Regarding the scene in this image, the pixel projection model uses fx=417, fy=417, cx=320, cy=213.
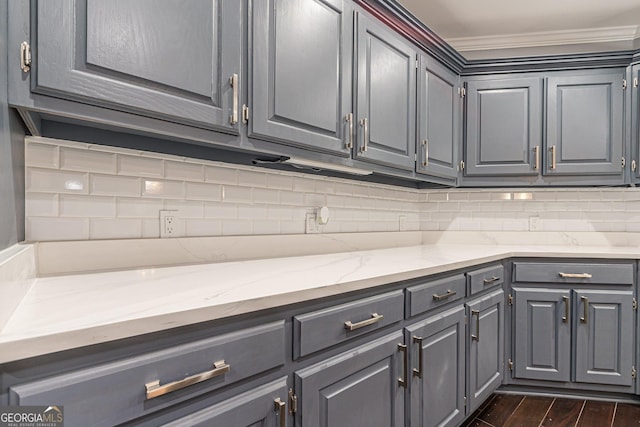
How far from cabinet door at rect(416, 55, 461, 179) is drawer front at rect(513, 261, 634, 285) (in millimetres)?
767

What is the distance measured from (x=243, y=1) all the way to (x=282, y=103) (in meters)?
0.36

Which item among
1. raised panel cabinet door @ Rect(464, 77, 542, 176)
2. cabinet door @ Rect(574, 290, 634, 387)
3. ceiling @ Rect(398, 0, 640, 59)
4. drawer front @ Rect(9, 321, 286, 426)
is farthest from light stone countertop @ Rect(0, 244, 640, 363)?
ceiling @ Rect(398, 0, 640, 59)

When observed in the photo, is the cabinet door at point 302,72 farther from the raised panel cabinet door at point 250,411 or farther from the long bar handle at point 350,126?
the raised panel cabinet door at point 250,411

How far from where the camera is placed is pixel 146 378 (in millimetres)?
802

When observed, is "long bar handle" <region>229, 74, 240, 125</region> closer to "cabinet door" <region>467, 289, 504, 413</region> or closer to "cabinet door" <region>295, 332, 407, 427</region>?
"cabinet door" <region>295, 332, 407, 427</region>

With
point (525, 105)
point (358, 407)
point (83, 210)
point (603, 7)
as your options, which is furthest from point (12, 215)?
point (603, 7)

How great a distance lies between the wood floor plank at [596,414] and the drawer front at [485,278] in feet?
2.75

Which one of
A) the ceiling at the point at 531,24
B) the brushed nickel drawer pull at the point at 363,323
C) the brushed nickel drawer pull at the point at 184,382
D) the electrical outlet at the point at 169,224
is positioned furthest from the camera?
the ceiling at the point at 531,24

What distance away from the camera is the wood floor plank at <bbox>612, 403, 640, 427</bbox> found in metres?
2.27

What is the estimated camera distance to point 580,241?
10.2ft

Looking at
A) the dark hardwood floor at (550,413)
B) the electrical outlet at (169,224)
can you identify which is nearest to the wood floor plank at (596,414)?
the dark hardwood floor at (550,413)

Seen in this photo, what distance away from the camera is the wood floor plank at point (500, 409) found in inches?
90.9

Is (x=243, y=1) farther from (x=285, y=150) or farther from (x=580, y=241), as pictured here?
(x=580, y=241)

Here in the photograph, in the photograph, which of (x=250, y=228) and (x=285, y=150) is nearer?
(x=285, y=150)
